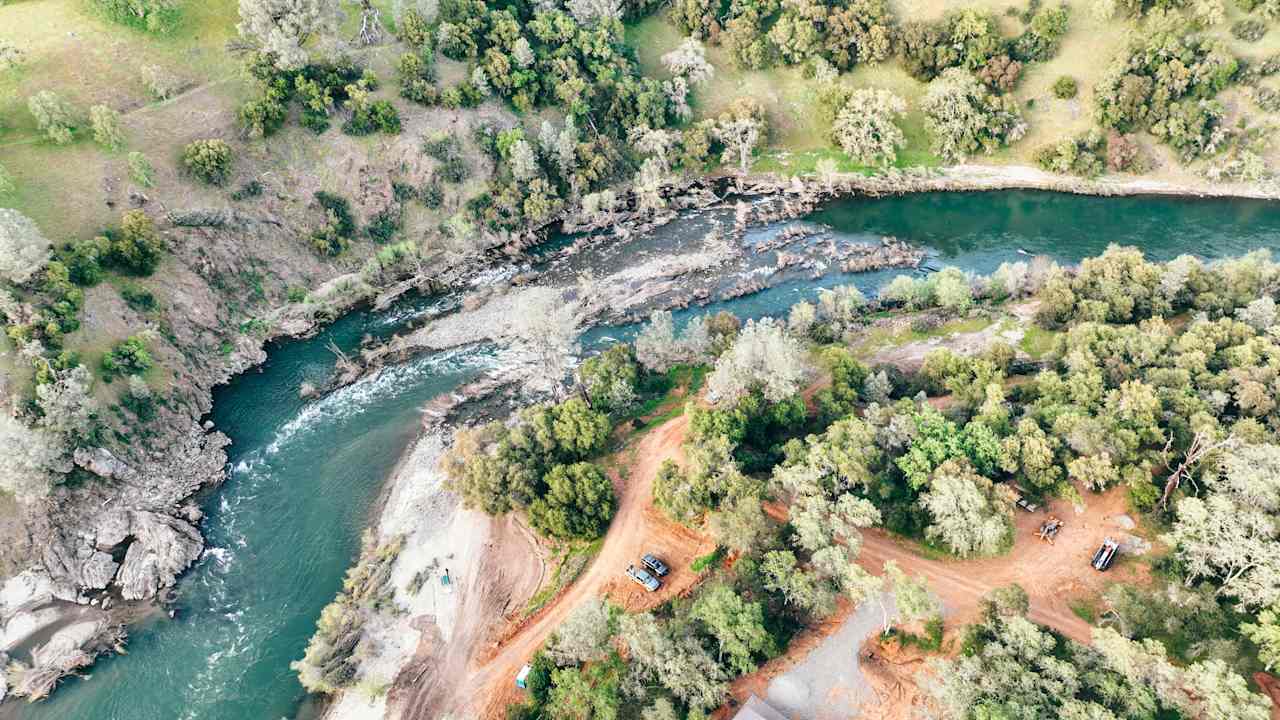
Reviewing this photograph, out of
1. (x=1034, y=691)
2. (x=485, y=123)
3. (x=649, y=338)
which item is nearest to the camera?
(x=1034, y=691)

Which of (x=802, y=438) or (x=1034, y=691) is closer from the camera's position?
(x=1034, y=691)

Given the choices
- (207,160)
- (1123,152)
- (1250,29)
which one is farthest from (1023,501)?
(207,160)

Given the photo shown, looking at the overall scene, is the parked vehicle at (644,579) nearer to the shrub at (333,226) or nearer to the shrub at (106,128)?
the shrub at (333,226)

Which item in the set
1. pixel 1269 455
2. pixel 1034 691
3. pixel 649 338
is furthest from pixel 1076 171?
pixel 1034 691

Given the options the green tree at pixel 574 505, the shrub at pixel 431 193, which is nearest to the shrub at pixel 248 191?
the shrub at pixel 431 193

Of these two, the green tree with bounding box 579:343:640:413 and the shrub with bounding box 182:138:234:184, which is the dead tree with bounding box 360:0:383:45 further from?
the green tree with bounding box 579:343:640:413

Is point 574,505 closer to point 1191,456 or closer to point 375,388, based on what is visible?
point 375,388

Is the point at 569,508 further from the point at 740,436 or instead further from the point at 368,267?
the point at 368,267

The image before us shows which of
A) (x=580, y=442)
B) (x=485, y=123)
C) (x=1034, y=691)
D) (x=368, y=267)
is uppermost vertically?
(x=485, y=123)
